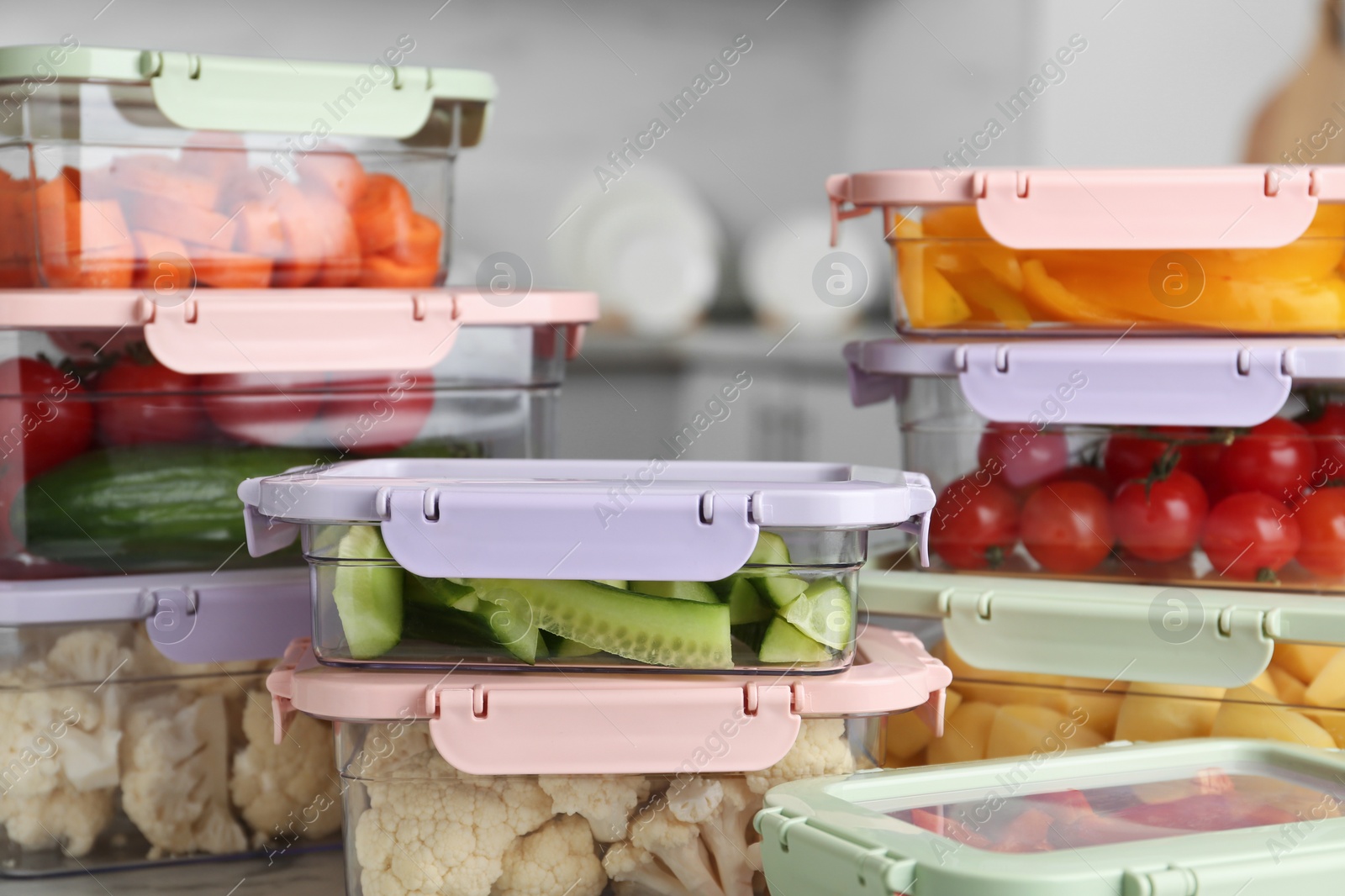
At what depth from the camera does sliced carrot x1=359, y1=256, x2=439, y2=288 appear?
3.11ft

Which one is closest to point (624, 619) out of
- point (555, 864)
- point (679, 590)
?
point (679, 590)

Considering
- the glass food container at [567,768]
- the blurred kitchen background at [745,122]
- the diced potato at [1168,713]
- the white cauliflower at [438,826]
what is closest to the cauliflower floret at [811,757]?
the glass food container at [567,768]

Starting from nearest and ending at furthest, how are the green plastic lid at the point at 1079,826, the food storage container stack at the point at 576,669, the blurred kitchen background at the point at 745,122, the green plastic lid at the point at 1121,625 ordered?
the green plastic lid at the point at 1079,826, the food storage container stack at the point at 576,669, the green plastic lid at the point at 1121,625, the blurred kitchen background at the point at 745,122

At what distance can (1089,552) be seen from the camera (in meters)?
0.88

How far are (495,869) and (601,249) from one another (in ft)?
4.15

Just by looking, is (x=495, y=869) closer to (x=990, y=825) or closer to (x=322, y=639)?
(x=322, y=639)

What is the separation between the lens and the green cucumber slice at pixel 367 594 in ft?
2.29

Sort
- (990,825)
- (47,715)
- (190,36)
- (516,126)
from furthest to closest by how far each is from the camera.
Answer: (516,126) < (190,36) < (47,715) < (990,825)

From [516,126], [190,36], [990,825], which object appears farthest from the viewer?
[516,126]

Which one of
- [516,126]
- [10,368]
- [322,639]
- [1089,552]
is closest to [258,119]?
[10,368]

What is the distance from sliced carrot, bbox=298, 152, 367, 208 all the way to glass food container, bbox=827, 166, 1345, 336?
1.14 feet

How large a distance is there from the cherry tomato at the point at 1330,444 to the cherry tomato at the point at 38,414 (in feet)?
2.64

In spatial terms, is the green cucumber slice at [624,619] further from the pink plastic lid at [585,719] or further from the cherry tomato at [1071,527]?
the cherry tomato at [1071,527]

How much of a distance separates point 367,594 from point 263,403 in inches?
9.3
